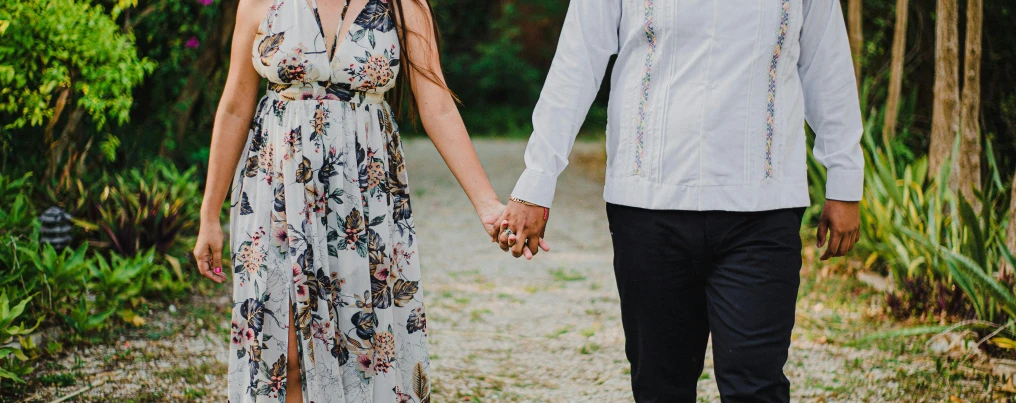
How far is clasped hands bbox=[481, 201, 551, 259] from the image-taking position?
7.82ft

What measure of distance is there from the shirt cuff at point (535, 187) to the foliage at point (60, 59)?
2.87m

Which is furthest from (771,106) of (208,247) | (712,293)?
(208,247)

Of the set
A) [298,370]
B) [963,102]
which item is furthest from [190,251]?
[963,102]

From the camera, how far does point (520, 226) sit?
239 cm

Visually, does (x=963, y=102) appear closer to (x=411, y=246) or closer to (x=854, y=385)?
(x=854, y=385)

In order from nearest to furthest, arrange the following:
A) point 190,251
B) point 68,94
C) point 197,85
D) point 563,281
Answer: point 68,94 → point 190,251 → point 563,281 → point 197,85

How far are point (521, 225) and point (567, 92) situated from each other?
358 millimetres

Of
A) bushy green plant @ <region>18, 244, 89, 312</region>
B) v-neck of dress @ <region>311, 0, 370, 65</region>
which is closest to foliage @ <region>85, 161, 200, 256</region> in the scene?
bushy green plant @ <region>18, 244, 89, 312</region>

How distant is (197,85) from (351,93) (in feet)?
14.5

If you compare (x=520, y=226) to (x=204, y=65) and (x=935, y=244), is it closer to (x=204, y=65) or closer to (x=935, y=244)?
(x=935, y=244)

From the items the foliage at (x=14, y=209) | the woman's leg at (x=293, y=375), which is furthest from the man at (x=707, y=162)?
the foliage at (x=14, y=209)

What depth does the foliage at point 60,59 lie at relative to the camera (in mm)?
4207

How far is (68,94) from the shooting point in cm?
484

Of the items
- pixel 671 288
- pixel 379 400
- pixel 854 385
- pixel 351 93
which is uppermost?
pixel 351 93
